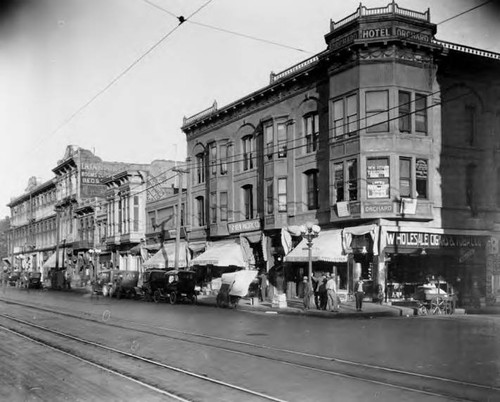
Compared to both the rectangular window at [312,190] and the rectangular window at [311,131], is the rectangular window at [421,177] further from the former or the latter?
the rectangular window at [311,131]

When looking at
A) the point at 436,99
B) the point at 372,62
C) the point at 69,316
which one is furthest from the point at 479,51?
the point at 69,316

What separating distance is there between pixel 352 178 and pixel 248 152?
11172 mm

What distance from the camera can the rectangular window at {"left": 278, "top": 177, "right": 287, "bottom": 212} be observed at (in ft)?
116

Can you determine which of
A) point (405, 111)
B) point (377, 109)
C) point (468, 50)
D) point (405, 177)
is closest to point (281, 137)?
point (377, 109)

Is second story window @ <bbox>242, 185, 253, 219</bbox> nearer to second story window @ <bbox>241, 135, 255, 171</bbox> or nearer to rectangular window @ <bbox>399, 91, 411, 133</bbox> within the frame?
second story window @ <bbox>241, 135, 255, 171</bbox>

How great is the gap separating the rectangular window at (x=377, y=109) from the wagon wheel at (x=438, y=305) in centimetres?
820

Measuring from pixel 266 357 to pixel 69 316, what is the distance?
540 inches

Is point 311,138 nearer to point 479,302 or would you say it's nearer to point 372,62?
point 372,62

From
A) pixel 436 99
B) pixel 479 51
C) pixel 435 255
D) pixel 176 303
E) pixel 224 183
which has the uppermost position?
pixel 479 51

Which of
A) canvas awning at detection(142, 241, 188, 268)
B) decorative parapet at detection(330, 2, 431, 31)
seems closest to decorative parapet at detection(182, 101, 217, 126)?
canvas awning at detection(142, 241, 188, 268)

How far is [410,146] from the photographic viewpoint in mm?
29016

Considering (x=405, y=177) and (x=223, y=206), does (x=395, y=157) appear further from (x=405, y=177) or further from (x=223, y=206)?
(x=223, y=206)

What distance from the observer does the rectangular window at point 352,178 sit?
29220 mm

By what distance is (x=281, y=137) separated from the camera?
116 feet
